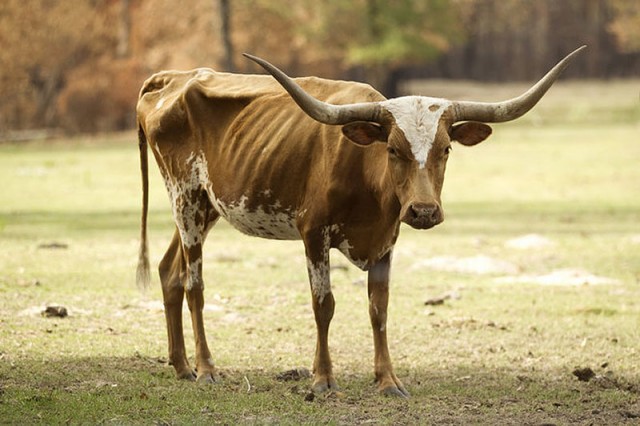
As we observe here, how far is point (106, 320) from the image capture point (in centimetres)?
1085

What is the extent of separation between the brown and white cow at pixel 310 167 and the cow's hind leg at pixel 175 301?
0.01m

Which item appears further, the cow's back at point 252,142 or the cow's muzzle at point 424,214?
the cow's back at point 252,142

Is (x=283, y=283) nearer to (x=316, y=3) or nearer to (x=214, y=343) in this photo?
(x=214, y=343)

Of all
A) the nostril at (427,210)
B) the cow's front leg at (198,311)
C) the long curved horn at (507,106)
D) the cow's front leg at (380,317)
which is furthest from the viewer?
the cow's front leg at (198,311)

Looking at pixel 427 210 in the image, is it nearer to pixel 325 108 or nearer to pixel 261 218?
pixel 325 108

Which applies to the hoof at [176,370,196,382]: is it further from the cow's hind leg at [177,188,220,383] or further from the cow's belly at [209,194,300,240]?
the cow's belly at [209,194,300,240]

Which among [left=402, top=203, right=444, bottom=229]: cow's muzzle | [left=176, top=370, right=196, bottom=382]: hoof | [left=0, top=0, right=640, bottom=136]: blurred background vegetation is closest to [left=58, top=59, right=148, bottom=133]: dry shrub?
[left=0, top=0, right=640, bottom=136]: blurred background vegetation

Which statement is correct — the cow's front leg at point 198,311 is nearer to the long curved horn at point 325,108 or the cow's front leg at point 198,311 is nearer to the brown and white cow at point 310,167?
the brown and white cow at point 310,167

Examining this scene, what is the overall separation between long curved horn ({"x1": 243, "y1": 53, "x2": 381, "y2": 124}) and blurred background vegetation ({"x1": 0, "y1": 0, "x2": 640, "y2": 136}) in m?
39.0

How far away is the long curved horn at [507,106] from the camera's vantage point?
8.07 m

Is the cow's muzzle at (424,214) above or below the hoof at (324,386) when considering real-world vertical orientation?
above

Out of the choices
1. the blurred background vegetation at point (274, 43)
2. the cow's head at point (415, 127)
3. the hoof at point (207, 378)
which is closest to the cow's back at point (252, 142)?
the cow's head at point (415, 127)

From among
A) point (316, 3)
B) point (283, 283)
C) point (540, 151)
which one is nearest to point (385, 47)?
point (316, 3)

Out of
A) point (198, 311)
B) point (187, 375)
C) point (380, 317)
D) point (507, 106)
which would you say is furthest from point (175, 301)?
point (507, 106)
